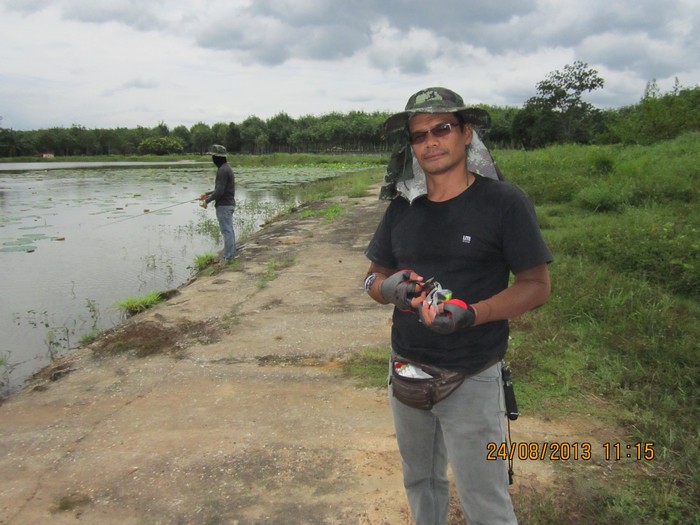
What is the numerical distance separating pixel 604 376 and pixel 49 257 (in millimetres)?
10357

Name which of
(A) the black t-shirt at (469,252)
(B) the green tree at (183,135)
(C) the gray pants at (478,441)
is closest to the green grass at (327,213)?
(A) the black t-shirt at (469,252)

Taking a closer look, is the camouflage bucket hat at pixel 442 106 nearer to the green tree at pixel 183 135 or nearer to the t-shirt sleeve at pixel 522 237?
the t-shirt sleeve at pixel 522 237

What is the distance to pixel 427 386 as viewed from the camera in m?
1.66

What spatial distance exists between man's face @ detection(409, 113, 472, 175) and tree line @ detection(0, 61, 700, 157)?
20429 millimetres

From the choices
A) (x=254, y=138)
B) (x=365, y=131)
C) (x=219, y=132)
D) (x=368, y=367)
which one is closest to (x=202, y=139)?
(x=219, y=132)

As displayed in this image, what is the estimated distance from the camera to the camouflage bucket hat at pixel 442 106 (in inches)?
67.1

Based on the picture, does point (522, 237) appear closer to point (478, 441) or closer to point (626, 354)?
point (478, 441)

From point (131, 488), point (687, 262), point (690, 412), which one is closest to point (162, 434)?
point (131, 488)

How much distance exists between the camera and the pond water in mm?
6078
